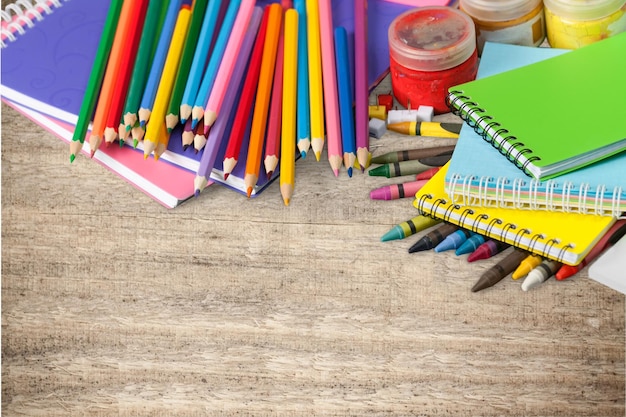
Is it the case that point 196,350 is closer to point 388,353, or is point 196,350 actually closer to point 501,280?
point 388,353

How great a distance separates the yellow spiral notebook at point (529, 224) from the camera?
31.4 inches

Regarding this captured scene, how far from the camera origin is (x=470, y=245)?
0.85 metres

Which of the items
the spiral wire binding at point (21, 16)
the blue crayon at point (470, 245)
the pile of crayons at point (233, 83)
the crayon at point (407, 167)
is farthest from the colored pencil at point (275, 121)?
the spiral wire binding at point (21, 16)

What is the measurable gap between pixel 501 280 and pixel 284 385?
226 mm

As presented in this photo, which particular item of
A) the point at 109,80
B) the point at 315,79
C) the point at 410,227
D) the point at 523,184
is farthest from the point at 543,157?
the point at 109,80

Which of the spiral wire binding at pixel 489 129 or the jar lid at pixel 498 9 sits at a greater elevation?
the jar lid at pixel 498 9

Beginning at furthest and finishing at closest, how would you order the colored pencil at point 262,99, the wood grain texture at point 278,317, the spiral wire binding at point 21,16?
the spiral wire binding at point 21,16, the colored pencil at point 262,99, the wood grain texture at point 278,317

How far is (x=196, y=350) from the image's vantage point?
0.84 meters

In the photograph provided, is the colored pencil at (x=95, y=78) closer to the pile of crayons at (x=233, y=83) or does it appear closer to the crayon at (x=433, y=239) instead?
the pile of crayons at (x=233, y=83)

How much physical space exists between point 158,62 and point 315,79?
0.18 meters

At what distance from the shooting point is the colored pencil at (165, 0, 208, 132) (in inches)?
37.4

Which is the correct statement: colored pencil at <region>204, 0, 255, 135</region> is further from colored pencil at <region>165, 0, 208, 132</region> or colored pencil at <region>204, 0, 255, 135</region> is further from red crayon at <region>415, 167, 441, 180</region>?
red crayon at <region>415, 167, 441, 180</region>

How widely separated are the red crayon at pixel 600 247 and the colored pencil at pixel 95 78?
0.52 m

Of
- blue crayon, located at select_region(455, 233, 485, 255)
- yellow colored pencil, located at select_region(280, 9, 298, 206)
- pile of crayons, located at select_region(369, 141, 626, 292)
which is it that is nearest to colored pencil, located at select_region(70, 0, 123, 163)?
yellow colored pencil, located at select_region(280, 9, 298, 206)
